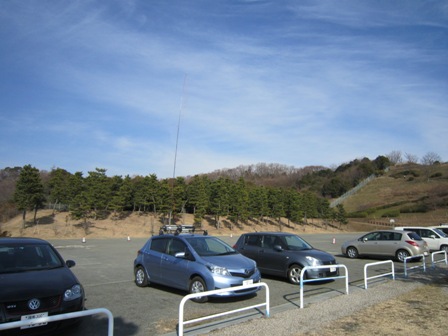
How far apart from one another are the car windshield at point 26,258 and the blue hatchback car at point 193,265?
2.92 metres

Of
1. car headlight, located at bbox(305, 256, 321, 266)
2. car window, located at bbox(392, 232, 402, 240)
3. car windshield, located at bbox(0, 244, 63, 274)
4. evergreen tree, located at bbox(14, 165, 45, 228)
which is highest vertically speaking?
evergreen tree, located at bbox(14, 165, 45, 228)

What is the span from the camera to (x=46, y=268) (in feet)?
23.5

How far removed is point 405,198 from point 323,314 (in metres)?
86.4

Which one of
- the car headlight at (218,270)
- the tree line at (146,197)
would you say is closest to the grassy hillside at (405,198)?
the tree line at (146,197)

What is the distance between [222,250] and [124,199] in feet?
109

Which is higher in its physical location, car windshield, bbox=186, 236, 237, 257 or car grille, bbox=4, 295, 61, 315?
car windshield, bbox=186, 236, 237, 257

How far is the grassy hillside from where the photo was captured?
67.4 m

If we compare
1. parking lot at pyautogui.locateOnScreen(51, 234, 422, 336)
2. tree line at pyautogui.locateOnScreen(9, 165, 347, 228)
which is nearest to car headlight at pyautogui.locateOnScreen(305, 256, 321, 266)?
parking lot at pyautogui.locateOnScreen(51, 234, 422, 336)

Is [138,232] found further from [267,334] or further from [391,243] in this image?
[267,334]

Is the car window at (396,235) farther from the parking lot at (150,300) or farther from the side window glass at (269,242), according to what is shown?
the side window glass at (269,242)

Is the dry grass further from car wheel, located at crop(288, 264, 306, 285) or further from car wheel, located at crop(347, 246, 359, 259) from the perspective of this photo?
car wheel, located at crop(347, 246, 359, 259)

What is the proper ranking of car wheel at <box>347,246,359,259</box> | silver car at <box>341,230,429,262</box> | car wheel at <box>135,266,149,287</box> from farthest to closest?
1. car wheel at <box>347,246,359,259</box>
2. silver car at <box>341,230,429,262</box>
3. car wheel at <box>135,266,149,287</box>

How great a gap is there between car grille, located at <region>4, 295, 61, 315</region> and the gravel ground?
2638 mm

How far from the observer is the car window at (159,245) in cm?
1031
